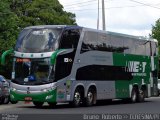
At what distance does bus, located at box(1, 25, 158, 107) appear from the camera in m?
24.0

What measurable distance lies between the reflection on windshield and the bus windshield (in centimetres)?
52

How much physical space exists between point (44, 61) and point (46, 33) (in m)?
1.39

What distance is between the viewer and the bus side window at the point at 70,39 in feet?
80.3

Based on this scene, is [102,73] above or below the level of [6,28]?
below

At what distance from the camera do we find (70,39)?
2495cm

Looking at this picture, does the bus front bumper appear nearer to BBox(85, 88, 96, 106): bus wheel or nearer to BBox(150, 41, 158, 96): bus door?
BBox(85, 88, 96, 106): bus wheel

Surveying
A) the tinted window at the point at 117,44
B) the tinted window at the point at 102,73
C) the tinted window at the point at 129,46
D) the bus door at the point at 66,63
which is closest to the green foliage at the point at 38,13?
the tinted window at the point at 129,46

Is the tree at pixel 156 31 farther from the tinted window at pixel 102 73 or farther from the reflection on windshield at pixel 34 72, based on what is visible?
the reflection on windshield at pixel 34 72

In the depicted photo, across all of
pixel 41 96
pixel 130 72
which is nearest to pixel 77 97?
pixel 41 96

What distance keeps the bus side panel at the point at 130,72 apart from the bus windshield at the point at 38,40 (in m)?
5.34

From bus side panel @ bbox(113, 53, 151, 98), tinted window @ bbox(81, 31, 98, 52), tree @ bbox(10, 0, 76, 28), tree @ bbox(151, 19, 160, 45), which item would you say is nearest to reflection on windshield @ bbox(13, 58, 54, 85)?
tinted window @ bbox(81, 31, 98, 52)

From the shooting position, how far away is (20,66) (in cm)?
2462

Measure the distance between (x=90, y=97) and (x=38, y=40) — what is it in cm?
432

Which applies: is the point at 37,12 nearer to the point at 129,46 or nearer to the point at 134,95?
the point at 134,95
